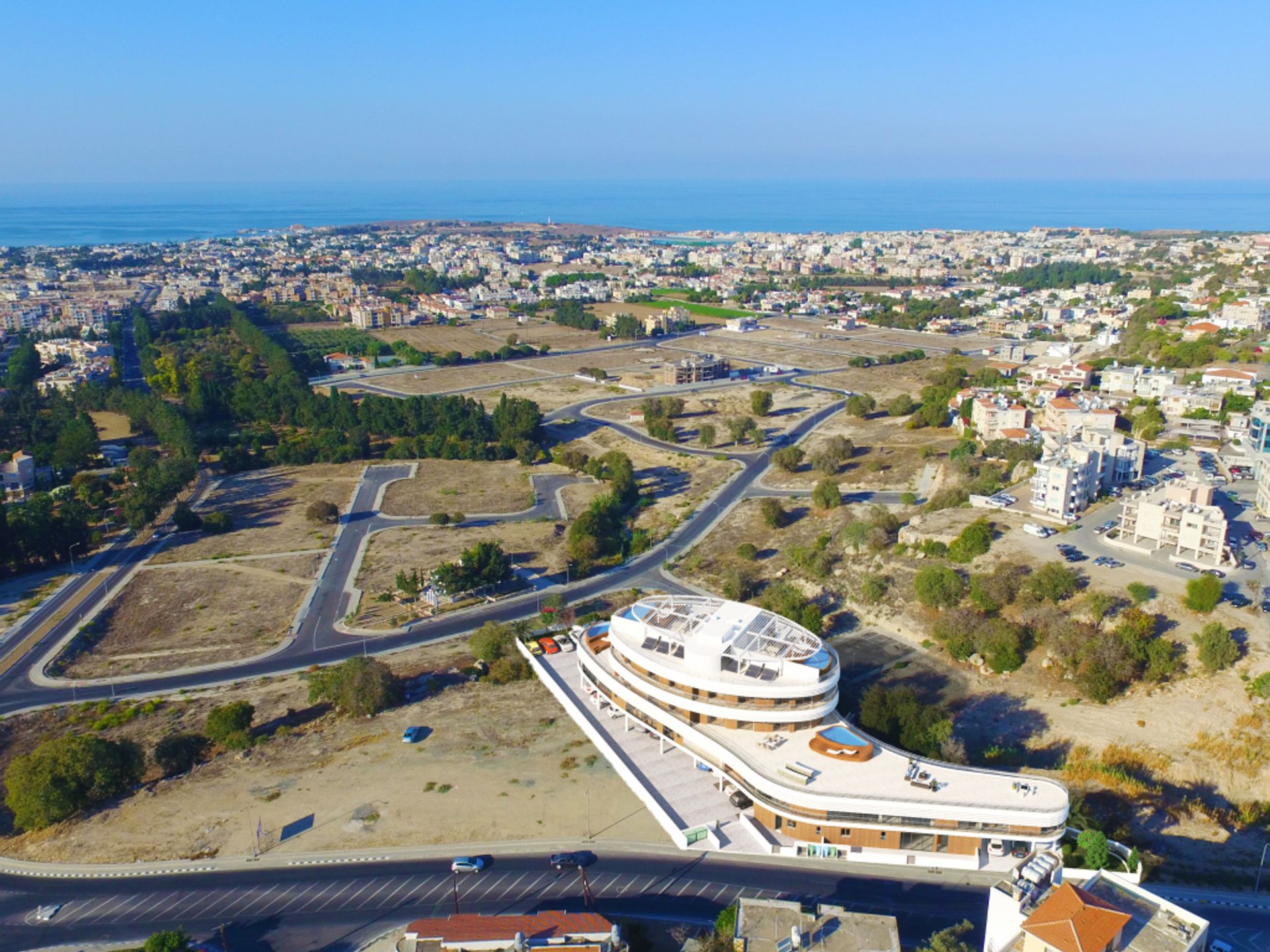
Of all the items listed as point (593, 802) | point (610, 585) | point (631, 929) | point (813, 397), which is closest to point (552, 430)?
point (813, 397)

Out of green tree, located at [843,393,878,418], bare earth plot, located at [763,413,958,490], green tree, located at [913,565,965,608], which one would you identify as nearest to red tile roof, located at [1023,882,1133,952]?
green tree, located at [913,565,965,608]

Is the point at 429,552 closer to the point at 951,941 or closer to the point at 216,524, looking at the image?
the point at 216,524

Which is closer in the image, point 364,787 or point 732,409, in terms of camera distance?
point 364,787

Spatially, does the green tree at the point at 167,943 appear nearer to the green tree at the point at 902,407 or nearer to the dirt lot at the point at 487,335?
the green tree at the point at 902,407

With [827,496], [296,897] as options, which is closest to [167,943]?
[296,897]

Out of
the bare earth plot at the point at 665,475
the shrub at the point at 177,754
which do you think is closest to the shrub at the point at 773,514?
the bare earth plot at the point at 665,475

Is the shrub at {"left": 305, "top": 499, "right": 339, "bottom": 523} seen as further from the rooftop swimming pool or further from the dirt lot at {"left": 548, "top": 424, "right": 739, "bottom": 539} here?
the rooftop swimming pool
